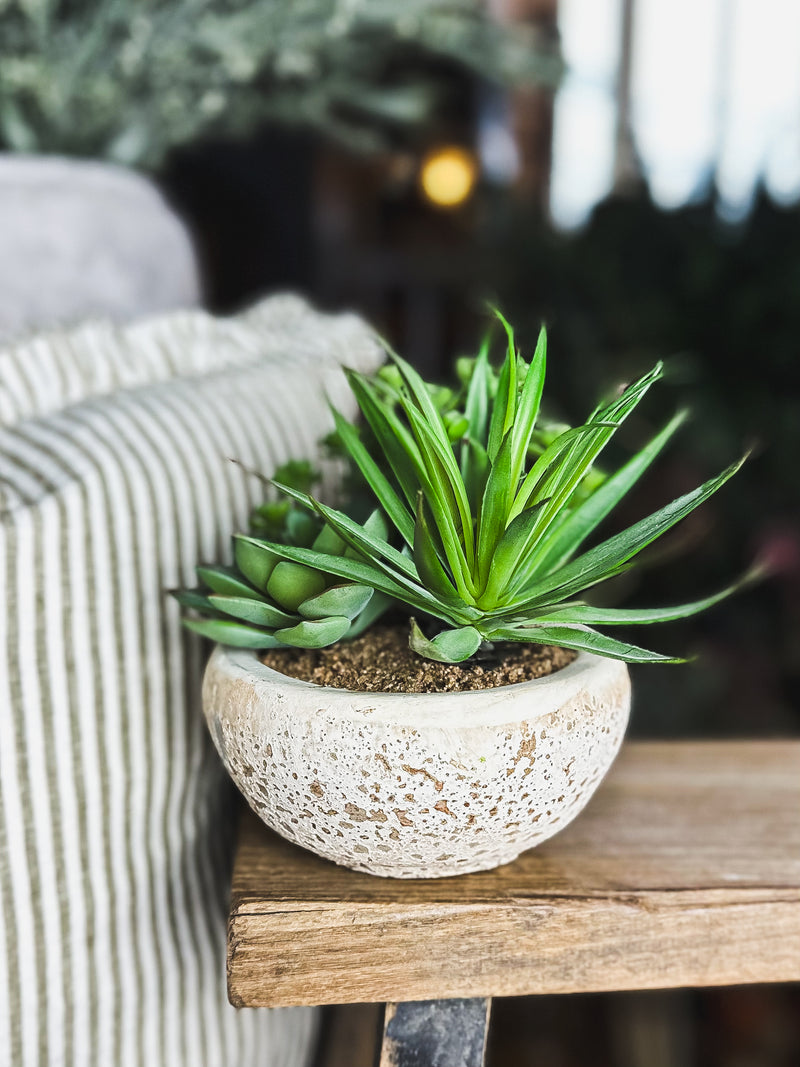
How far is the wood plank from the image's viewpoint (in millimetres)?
399

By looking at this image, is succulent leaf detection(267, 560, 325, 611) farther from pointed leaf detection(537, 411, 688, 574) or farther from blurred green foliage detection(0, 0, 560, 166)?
blurred green foliage detection(0, 0, 560, 166)

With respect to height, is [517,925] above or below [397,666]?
below

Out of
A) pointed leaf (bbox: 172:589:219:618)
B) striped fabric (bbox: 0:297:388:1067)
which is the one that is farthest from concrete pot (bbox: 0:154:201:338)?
pointed leaf (bbox: 172:589:219:618)

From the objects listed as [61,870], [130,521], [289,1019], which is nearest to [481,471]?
[130,521]

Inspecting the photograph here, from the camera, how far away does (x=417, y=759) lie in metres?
0.36

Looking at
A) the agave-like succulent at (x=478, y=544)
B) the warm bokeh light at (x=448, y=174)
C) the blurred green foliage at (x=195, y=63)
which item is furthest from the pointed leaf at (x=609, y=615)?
the warm bokeh light at (x=448, y=174)

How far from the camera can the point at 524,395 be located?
15.7 inches

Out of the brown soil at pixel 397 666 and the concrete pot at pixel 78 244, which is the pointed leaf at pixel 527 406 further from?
the concrete pot at pixel 78 244

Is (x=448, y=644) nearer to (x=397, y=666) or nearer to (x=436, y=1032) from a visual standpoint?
(x=397, y=666)

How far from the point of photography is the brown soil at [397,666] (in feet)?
1.30

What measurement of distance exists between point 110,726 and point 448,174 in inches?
81.1

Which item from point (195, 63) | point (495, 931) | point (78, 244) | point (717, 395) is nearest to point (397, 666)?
point (495, 931)

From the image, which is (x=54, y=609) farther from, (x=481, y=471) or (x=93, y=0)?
(x=93, y=0)

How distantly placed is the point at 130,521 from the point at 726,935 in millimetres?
385
